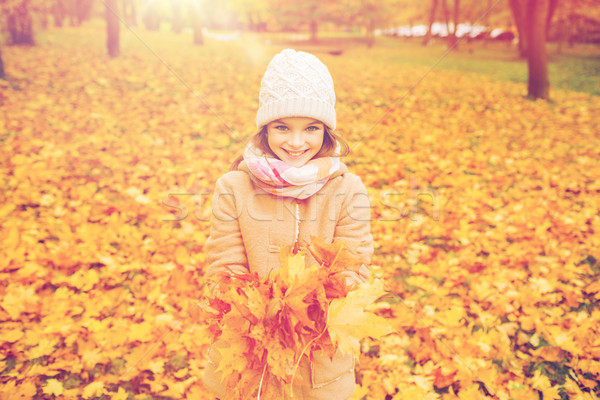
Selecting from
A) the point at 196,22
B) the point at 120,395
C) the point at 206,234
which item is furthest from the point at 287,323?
the point at 196,22

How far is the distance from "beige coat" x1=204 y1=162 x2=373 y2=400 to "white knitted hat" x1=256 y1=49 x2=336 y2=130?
30 centimetres

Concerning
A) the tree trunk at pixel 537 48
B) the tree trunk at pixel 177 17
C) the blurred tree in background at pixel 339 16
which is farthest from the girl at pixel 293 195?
the tree trunk at pixel 177 17

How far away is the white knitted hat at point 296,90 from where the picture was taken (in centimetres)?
151

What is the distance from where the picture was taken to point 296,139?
5.23ft

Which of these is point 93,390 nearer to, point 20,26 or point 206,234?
point 206,234

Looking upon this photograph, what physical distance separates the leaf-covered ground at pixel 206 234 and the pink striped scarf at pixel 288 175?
Answer: 51.2 inches

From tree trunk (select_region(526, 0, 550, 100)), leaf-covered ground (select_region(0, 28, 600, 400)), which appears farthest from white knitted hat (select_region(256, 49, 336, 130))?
tree trunk (select_region(526, 0, 550, 100))

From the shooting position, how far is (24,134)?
5.14m

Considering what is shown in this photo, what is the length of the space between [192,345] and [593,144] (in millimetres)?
6589

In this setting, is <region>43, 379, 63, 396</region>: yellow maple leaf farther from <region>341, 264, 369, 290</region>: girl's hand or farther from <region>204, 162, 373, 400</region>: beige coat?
<region>341, 264, 369, 290</region>: girl's hand

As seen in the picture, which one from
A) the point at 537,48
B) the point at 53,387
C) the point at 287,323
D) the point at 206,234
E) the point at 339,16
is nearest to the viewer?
the point at 287,323

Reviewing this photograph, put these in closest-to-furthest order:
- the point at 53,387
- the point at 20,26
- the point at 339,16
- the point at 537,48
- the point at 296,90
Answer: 1. the point at 296,90
2. the point at 53,387
3. the point at 537,48
4. the point at 20,26
5. the point at 339,16

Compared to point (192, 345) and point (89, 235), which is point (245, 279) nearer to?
point (192, 345)

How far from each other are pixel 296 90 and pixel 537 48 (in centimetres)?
923
